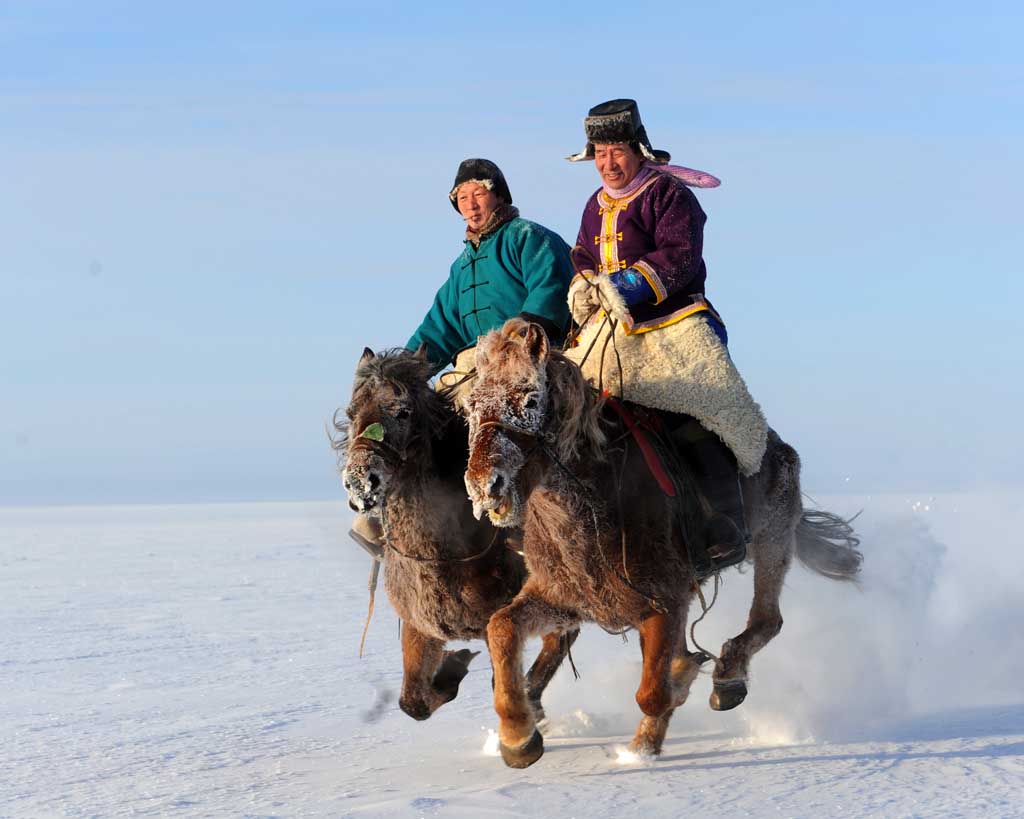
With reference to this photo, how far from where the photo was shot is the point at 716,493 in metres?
6.01

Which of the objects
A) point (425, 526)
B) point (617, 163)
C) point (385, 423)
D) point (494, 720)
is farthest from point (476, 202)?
point (494, 720)

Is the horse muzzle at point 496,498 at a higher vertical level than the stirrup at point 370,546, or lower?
higher

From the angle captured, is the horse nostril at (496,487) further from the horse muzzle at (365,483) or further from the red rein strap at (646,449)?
the red rein strap at (646,449)

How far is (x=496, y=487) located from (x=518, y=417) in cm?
34

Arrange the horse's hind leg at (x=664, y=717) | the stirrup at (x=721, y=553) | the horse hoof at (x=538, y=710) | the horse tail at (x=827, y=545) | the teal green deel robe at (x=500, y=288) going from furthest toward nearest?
the horse tail at (x=827, y=545) < the horse hoof at (x=538, y=710) < the teal green deel robe at (x=500, y=288) < the stirrup at (x=721, y=553) < the horse's hind leg at (x=664, y=717)

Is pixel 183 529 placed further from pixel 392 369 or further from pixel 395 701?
pixel 392 369

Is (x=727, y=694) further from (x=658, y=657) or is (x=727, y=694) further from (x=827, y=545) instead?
(x=827, y=545)

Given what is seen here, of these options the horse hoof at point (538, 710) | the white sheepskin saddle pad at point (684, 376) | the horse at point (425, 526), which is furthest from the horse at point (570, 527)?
the horse hoof at point (538, 710)

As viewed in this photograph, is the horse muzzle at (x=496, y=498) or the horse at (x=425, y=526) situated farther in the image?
the horse at (x=425, y=526)

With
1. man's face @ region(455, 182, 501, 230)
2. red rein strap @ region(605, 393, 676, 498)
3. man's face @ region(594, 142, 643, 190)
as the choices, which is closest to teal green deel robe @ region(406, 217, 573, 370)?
man's face @ region(455, 182, 501, 230)

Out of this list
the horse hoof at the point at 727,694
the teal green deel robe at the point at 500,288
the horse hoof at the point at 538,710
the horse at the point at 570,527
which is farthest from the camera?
the horse hoof at the point at 538,710

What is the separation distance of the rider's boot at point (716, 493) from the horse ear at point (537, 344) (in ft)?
3.94

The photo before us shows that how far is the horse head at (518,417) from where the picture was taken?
15.7ft

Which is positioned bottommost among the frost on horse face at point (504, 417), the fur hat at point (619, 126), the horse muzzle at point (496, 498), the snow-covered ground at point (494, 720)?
the snow-covered ground at point (494, 720)
